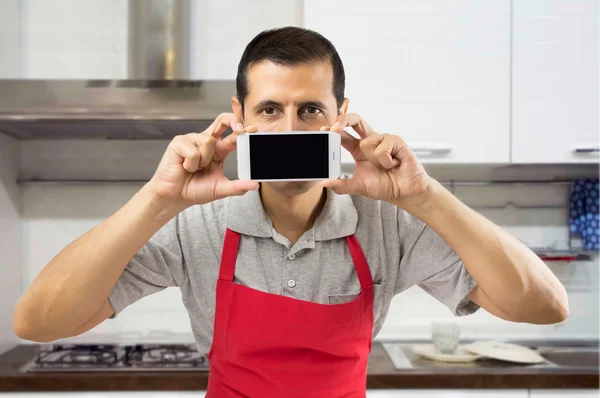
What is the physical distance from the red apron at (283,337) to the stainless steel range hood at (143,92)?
755mm

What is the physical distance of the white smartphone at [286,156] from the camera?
848mm

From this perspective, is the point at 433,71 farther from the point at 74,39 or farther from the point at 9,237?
the point at 9,237

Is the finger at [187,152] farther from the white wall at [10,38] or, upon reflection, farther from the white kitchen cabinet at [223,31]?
the white wall at [10,38]

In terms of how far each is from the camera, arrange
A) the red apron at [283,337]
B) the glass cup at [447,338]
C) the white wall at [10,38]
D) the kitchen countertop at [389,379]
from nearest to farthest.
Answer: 1. the red apron at [283,337]
2. the kitchen countertop at [389,379]
3. the white wall at [10,38]
4. the glass cup at [447,338]

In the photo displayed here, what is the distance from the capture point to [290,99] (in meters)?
0.99

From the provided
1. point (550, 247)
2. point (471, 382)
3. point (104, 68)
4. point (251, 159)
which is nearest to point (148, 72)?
point (104, 68)

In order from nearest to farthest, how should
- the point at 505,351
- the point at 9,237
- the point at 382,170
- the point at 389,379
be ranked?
the point at 382,170, the point at 389,379, the point at 505,351, the point at 9,237

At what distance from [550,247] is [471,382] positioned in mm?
803

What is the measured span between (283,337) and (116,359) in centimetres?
100

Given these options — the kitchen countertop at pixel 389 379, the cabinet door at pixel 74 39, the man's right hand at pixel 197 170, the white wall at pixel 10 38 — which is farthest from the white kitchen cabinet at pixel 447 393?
the white wall at pixel 10 38

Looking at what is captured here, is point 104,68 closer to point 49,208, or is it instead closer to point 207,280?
point 49,208

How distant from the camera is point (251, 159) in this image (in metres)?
0.85

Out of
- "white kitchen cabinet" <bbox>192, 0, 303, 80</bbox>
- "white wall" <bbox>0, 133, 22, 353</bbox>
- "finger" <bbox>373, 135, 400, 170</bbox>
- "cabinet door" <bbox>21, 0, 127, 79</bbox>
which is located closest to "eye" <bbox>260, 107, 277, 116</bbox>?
"finger" <bbox>373, 135, 400, 170</bbox>

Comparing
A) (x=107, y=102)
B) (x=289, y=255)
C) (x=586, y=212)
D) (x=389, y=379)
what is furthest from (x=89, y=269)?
(x=586, y=212)
